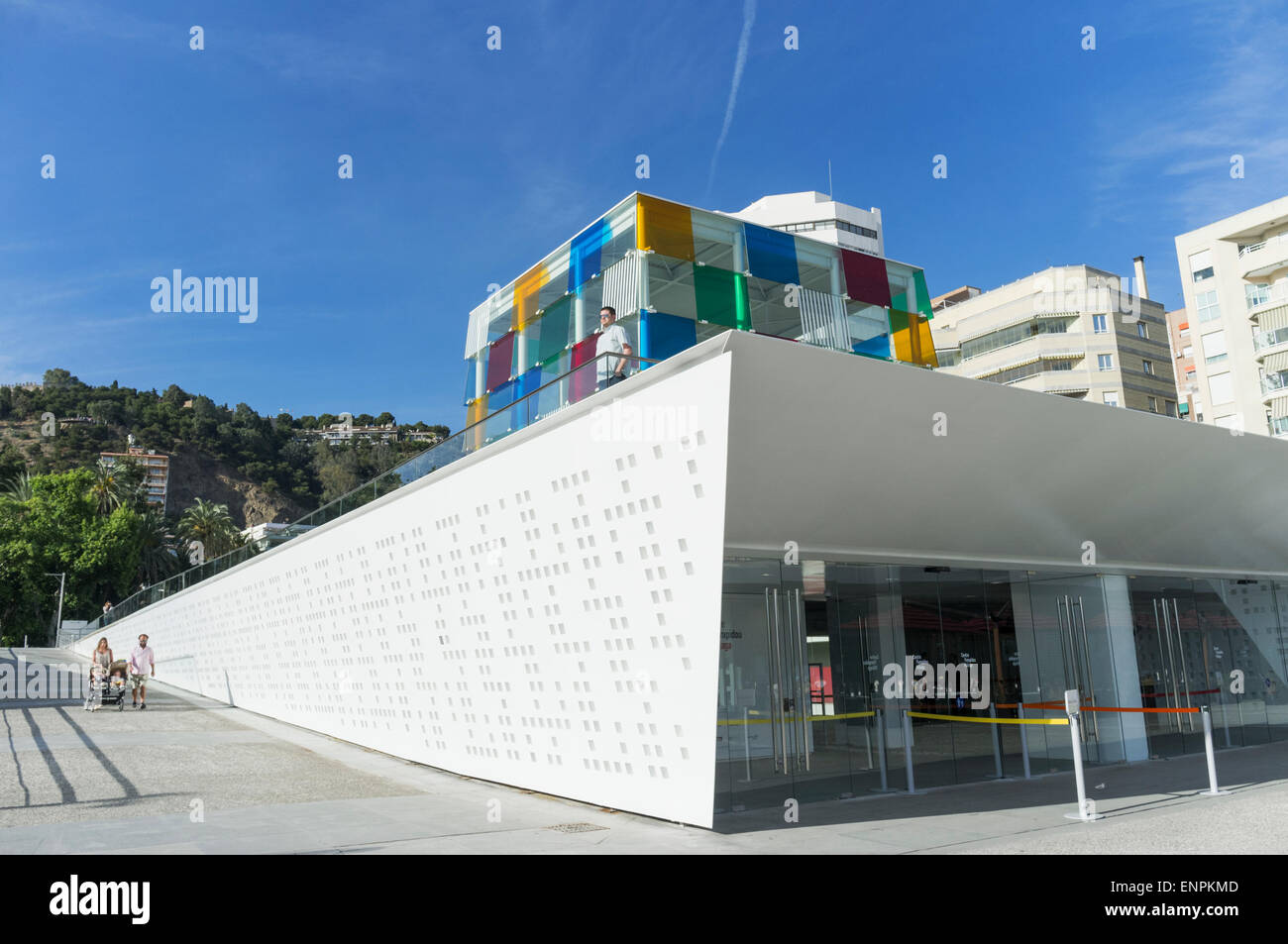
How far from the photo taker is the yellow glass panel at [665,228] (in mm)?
13703

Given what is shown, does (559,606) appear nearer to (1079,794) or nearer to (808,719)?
(808,719)

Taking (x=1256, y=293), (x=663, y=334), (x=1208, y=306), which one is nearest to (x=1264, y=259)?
(x=1256, y=293)

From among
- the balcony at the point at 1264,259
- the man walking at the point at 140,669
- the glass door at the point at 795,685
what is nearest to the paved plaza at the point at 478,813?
the glass door at the point at 795,685

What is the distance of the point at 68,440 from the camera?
289 feet

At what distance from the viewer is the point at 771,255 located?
15.0m

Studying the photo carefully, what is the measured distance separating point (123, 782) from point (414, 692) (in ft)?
13.0

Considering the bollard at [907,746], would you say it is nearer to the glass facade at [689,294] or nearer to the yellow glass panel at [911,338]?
the glass facade at [689,294]

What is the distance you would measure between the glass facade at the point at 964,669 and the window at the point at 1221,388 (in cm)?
3908

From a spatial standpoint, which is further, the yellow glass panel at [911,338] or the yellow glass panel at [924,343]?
the yellow glass panel at [924,343]

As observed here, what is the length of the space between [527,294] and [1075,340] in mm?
56610

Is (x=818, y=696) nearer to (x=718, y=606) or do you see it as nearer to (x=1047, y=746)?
(x=718, y=606)
